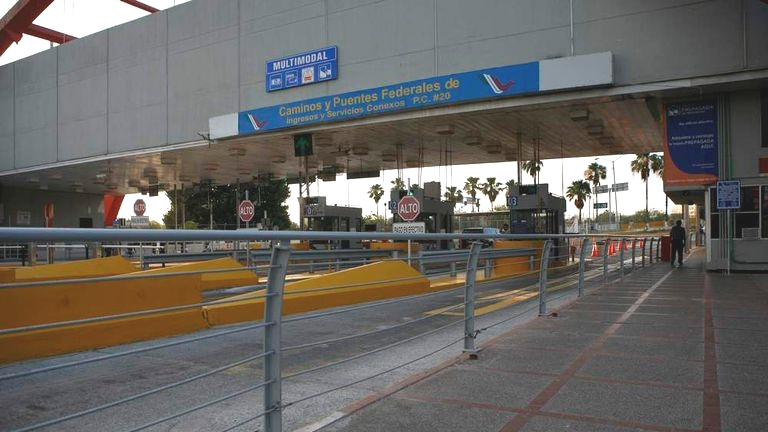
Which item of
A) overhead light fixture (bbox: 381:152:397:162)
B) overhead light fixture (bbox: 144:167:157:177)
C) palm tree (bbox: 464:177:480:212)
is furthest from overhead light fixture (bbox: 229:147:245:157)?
palm tree (bbox: 464:177:480:212)

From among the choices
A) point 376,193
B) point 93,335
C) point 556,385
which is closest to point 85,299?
point 93,335

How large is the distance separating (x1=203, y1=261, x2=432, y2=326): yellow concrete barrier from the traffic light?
436 inches

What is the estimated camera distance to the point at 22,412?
4.47m

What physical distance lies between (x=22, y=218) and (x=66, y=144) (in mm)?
9853

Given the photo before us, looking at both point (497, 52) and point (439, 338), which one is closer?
point (439, 338)

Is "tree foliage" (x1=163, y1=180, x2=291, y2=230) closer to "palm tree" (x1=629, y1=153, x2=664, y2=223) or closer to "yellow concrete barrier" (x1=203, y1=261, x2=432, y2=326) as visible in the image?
"yellow concrete barrier" (x1=203, y1=261, x2=432, y2=326)

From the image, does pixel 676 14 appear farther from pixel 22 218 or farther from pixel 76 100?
pixel 22 218

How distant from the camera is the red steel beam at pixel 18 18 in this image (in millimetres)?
30625

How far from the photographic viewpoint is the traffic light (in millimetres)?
22156

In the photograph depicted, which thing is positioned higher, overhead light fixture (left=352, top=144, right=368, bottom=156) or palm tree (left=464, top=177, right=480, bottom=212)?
palm tree (left=464, top=177, right=480, bottom=212)

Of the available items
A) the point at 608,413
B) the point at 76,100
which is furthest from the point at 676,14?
the point at 76,100

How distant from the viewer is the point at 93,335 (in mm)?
7098

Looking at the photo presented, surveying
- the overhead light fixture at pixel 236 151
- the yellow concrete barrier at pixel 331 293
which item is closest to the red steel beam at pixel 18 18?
the overhead light fixture at pixel 236 151

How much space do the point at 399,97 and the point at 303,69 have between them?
171 inches
